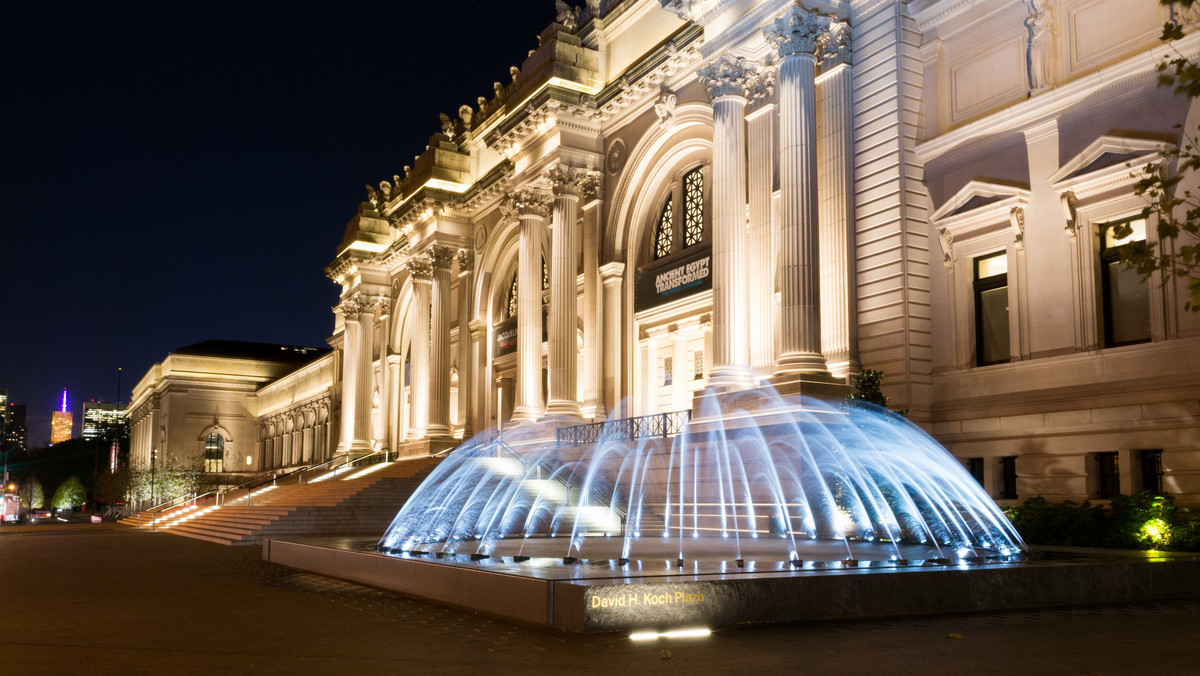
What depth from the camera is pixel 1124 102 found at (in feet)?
68.9

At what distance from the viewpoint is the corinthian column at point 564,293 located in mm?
37188

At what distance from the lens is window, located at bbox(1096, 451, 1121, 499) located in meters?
20.8

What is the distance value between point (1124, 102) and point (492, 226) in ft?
101

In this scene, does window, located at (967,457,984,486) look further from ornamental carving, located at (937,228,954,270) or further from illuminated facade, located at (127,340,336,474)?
illuminated facade, located at (127,340,336,474)

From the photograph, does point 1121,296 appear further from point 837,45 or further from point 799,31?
point 799,31

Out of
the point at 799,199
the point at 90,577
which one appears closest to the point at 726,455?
the point at 799,199

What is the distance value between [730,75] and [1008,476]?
13.3 m

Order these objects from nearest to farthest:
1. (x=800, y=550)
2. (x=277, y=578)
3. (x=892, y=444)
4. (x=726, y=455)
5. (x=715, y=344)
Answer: (x=800, y=550) → (x=277, y=578) → (x=892, y=444) → (x=726, y=455) → (x=715, y=344)

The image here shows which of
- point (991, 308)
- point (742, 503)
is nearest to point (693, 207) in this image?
point (991, 308)

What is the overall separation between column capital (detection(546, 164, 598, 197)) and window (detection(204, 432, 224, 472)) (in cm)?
7597

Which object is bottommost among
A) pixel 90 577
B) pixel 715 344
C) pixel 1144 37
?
pixel 90 577

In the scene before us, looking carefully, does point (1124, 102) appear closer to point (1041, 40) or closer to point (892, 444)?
point (1041, 40)

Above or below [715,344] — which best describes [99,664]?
below

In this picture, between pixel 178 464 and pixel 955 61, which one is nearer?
pixel 955 61
